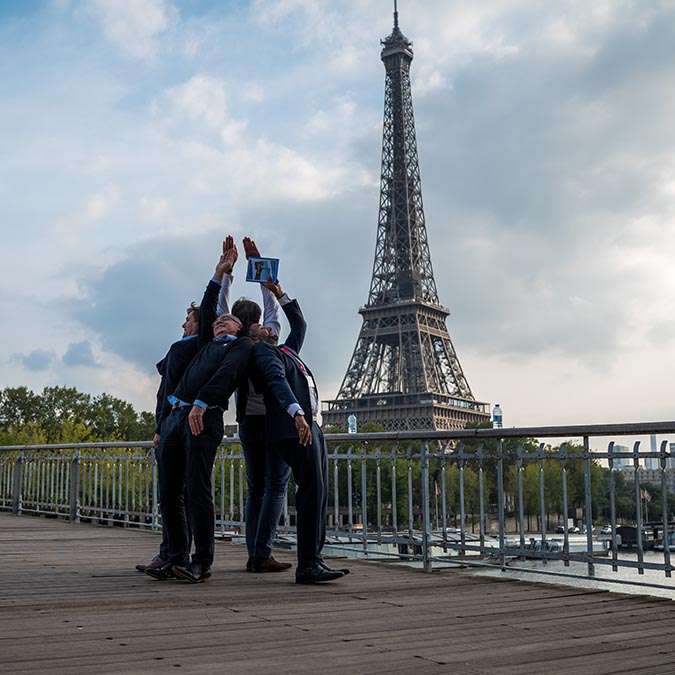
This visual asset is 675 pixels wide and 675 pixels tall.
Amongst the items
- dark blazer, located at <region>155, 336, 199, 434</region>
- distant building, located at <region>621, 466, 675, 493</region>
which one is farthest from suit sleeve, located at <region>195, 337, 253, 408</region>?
distant building, located at <region>621, 466, 675, 493</region>

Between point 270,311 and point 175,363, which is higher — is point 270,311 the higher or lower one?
the higher one

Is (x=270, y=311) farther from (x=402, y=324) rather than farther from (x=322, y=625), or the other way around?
(x=402, y=324)

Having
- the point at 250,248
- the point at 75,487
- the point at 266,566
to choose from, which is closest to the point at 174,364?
the point at 250,248

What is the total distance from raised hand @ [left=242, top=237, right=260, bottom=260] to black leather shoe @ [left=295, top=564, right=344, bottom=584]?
7.52 feet

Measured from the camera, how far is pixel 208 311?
19.8ft

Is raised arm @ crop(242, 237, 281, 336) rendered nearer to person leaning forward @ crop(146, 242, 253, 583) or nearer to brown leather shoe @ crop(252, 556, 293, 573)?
person leaning forward @ crop(146, 242, 253, 583)

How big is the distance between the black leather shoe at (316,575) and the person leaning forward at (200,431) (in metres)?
0.64

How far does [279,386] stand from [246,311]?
0.79 metres

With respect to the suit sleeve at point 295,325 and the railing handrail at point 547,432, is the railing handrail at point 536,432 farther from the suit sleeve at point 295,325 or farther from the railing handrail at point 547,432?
the suit sleeve at point 295,325

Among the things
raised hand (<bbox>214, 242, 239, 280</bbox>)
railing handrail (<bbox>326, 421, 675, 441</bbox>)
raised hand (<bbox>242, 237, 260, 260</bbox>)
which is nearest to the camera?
railing handrail (<bbox>326, 421, 675, 441</bbox>)

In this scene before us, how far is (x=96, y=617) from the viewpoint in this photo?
4398mm

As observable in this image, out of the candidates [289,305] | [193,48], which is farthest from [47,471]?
[289,305]

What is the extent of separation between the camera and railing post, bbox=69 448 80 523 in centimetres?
1222

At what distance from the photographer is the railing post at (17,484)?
46.6 ft
